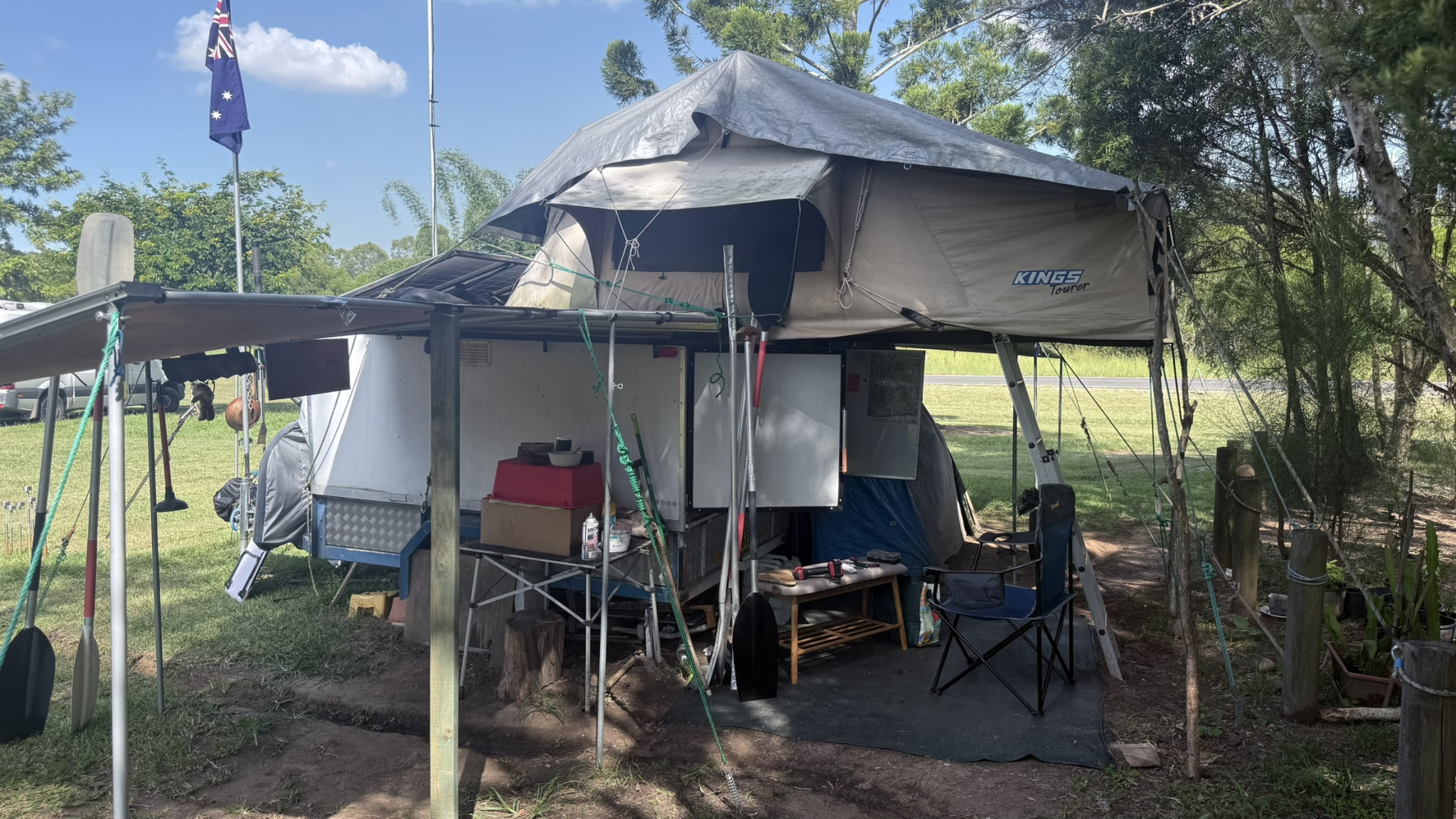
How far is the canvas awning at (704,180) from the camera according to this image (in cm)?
433

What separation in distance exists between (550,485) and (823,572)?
155 cm

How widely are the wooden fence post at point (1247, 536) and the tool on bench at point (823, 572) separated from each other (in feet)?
8.19

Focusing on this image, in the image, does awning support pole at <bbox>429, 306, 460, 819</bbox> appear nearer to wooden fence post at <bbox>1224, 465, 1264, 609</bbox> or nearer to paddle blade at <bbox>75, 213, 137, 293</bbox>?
paddle blade at <bbox>75, 213, 137, 293</bbox>

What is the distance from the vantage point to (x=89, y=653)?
3758 mm

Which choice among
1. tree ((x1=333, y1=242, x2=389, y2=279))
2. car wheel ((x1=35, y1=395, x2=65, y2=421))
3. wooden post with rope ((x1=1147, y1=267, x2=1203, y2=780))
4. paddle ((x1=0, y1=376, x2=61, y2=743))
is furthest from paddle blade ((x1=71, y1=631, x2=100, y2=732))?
tree ((x1=333, y1=242, x2=389, y2=279))

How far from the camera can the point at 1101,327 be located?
4.59m

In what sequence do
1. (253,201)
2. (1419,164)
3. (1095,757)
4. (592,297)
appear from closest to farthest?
1. (1419,164)
2. (1095,757)
3. (592,297)
4. (253,201)

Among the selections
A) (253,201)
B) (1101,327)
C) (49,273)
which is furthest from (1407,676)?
(49,273)

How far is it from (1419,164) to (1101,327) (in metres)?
2.16

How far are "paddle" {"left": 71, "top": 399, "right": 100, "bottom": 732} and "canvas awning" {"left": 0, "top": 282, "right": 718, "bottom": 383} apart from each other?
0.32 m

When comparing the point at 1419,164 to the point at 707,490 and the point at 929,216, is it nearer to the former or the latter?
the point at 929,216

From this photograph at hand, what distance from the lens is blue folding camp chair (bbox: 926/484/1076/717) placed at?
4250mm

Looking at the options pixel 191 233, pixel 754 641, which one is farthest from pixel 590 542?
pixel 191 233

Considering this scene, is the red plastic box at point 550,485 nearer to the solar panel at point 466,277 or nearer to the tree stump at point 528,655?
the tree stump at point 528,655
